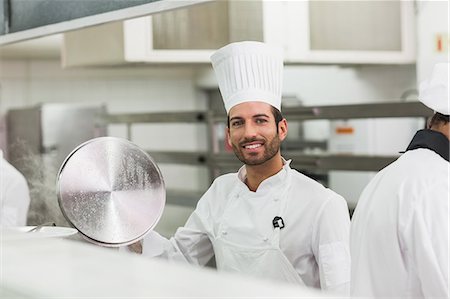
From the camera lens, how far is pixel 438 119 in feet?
3.65

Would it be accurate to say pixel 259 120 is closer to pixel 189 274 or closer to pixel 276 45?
pixel 276 45

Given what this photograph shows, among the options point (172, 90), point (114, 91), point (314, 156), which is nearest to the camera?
point (314, 156)

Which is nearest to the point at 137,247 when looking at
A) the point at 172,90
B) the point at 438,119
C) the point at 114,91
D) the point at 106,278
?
the point at 106,278

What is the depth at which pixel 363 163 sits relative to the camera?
4.65ft

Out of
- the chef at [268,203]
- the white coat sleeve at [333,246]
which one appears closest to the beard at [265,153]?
the chef at [268,203]

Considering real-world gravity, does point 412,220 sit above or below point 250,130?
below

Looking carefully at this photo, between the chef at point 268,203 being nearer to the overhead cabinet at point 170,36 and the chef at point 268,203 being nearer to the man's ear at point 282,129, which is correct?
the man's ear at point 282,129

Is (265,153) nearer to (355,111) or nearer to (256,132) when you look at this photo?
(256,132)

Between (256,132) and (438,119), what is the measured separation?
312mm

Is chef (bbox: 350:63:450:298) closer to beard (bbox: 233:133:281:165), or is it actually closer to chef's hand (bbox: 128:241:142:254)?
beard (bbox: 233:133:281:165)

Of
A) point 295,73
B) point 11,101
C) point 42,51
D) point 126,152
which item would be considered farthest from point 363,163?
point 11,101

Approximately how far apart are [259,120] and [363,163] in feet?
0.86

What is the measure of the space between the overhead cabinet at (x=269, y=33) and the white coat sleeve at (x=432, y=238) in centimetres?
42

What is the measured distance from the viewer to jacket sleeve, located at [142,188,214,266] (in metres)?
1.43
